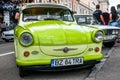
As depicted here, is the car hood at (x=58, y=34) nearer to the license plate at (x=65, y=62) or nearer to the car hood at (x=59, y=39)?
the car hood at (x=59, y=39)

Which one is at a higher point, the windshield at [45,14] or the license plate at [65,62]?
the windshield at [45,14]

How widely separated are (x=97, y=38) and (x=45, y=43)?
1134 mm

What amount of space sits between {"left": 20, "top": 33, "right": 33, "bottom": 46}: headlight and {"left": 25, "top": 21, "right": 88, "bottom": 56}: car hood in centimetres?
10

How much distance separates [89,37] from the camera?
642 cm

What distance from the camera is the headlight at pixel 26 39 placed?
611cm

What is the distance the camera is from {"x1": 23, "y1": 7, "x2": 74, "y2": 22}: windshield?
7.74 metres

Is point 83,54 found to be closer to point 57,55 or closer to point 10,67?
point 57,55

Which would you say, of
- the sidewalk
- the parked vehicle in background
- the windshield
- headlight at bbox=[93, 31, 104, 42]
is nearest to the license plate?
the sidewalk

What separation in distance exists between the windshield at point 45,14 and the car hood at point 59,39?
47.9 inches

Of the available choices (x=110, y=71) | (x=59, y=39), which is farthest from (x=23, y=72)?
(x=110, y=71)

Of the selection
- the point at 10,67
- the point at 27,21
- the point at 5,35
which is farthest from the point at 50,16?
the point at 5,35

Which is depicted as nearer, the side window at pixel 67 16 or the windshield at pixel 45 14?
the windshield at pixel 45 14

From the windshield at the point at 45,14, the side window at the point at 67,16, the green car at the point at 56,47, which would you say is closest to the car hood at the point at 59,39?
the green car at the point at 56,47

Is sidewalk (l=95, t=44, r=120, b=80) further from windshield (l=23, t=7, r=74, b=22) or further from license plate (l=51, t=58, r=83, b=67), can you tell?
windshield (l=23, t=7, r=74, b=22)
